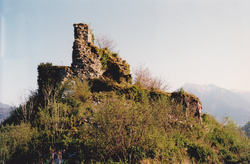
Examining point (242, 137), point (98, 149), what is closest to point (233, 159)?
point (242, 137)

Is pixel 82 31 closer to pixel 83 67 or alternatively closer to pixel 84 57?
pixel 84 57

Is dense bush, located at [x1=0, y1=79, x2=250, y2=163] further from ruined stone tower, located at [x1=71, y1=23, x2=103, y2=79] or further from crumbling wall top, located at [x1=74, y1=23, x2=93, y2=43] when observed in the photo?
crumbling wall top, located at [x1=74, y1=23, x2=93, y2=43]

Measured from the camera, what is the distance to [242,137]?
8133mm

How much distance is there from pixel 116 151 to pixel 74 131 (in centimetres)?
296

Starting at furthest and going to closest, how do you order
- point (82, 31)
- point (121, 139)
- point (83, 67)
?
point (82, 31) < point (83, 67) < point (121, 139)

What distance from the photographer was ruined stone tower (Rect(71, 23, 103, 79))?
11836mm

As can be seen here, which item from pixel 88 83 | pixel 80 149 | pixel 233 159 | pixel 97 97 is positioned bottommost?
pixel 233 159

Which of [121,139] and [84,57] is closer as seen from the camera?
[121,139]

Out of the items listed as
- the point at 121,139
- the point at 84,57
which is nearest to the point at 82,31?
the point at 84,57

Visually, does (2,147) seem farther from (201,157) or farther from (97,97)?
(201,157)

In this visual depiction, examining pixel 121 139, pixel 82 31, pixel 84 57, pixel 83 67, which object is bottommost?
pixel 121 139

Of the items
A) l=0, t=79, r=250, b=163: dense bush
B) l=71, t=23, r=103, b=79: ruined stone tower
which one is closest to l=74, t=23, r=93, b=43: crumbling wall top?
l=71, t=23, r=103, b=79: ruined stone tower

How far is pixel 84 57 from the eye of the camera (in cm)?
1208

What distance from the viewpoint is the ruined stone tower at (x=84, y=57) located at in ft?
38.8
